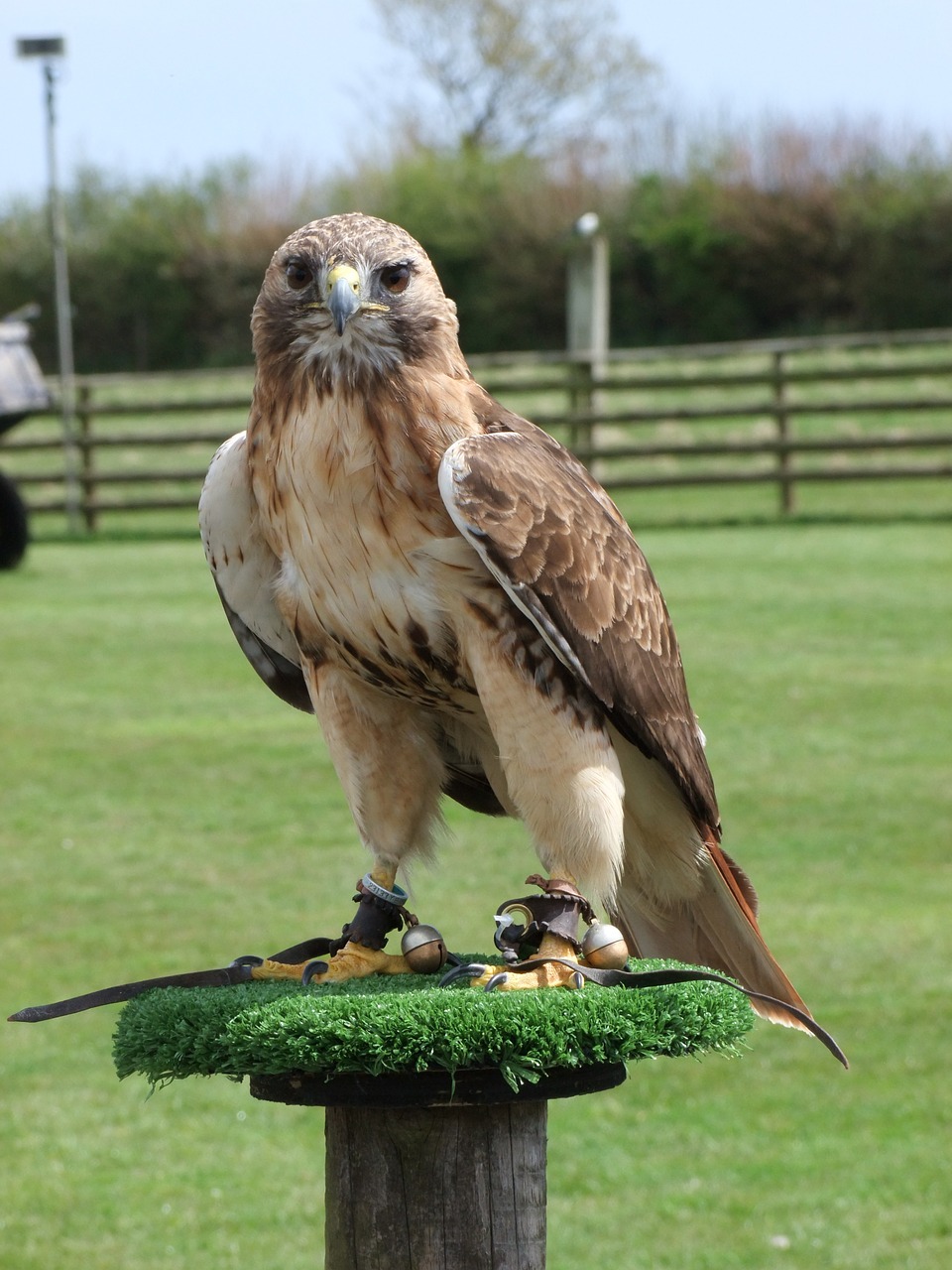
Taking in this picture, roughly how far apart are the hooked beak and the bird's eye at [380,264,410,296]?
0.23 ft

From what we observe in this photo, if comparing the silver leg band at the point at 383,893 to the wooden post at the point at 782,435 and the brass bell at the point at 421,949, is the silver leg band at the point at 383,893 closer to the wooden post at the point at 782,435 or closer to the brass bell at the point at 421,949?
the brass bell at the point at 421,949

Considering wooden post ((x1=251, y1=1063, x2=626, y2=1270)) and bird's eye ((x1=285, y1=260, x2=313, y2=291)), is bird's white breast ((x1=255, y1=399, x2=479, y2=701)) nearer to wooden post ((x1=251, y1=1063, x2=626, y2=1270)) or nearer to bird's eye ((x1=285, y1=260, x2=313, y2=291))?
bird's eye ((x1=285, y1=260, x2=313, y2=291))

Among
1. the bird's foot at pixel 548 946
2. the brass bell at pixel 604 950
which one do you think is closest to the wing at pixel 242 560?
the bird's foot at pixel 548 946

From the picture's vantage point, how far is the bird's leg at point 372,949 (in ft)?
9.16

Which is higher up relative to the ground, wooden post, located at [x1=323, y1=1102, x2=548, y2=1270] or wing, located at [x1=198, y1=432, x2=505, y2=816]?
wing, located at [x1=198, y1=432, x2=505, y2=816]

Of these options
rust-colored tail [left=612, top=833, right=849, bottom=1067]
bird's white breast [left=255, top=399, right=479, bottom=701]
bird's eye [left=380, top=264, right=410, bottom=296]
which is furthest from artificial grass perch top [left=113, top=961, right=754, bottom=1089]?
bird's eye [left=380, top=264, right=410, bottom=296]

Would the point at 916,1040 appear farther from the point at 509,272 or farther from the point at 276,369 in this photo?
the point at 509,272

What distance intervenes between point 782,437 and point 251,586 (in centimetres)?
1605

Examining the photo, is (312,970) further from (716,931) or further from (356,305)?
(356,305)

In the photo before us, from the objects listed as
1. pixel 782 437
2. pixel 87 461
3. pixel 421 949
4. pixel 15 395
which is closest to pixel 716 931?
pixel 421 949

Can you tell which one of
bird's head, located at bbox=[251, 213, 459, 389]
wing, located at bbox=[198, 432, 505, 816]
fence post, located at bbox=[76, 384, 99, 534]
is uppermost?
bird's head, located at bbox=[251, 213, 459, 389]

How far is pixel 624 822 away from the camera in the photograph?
3045 mm

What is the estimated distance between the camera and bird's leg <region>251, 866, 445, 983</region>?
2791 millimetres

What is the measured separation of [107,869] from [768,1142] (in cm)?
360
